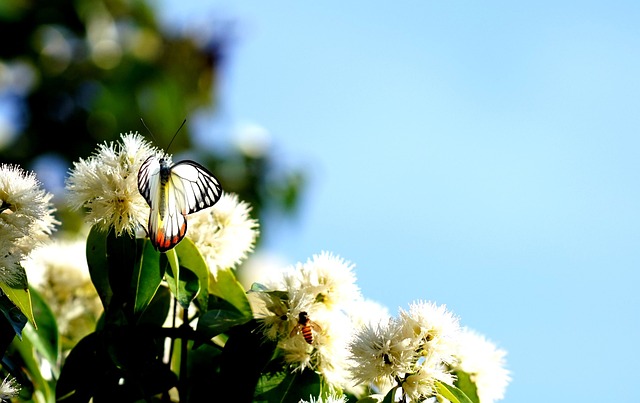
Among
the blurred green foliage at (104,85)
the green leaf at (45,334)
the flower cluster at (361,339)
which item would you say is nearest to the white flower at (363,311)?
the flower cluster at (361,339)

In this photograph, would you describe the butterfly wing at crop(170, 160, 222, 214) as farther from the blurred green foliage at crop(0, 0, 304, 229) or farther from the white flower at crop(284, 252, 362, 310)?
the blurred green foliage at crop(0, 0, 304, 229)

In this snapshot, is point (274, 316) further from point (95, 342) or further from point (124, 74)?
point (124, 74)

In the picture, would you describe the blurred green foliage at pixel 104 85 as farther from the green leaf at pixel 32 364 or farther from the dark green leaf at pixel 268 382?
the dark green leaf at pixel 268 382

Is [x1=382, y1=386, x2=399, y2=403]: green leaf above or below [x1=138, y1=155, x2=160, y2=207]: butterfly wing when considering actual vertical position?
below

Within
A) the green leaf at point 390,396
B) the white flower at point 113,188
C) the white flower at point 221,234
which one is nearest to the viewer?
the green leaf at point 390,396

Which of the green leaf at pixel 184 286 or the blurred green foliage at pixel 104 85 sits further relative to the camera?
A: the blurred green foliage at pixel 104 85

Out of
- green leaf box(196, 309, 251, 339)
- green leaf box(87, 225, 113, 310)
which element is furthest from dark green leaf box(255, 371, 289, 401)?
green leaf box(87, 225, 113, 310)

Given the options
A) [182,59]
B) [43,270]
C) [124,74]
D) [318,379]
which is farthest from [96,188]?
[182,59]
